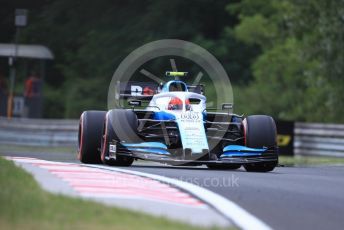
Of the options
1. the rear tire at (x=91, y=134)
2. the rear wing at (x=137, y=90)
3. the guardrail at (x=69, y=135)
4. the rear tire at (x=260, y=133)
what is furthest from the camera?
the guardrail at (x=69, y=135)

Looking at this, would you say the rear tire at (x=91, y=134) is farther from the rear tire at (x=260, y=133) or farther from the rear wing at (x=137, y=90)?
the rear tire at (x=260, y=133)

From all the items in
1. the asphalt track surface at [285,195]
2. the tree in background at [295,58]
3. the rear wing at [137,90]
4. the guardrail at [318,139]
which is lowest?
the asphalt track surface at [285,195]

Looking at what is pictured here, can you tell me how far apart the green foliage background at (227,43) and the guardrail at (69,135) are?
5.72 meters

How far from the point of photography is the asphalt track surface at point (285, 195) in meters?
8.45

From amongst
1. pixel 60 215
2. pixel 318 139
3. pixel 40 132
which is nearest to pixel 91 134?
pixel 60 215

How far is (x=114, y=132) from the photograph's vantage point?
46.3 feet

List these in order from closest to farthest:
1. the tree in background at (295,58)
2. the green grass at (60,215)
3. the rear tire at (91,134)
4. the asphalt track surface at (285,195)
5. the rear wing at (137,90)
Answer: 1. the green grass at (60,215)
2. the asphalt track surface at (285,195)
3. the rear tire at (91,134)
4. the rear wing at (137,90)
5. the tree in background at (295,58)

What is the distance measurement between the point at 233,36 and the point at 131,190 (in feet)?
110

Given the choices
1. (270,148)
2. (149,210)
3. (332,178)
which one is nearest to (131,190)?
(149,210)

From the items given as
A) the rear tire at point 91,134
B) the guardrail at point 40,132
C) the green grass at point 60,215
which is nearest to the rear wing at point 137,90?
the rear tire at point 91,134

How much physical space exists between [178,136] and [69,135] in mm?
14092

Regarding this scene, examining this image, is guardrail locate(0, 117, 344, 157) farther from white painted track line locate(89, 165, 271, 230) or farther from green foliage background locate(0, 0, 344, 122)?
white painted track line locate(89, 165, 271, 230)

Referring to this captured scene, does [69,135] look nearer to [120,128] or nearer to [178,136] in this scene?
[120,128]

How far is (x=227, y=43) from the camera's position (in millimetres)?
43000
